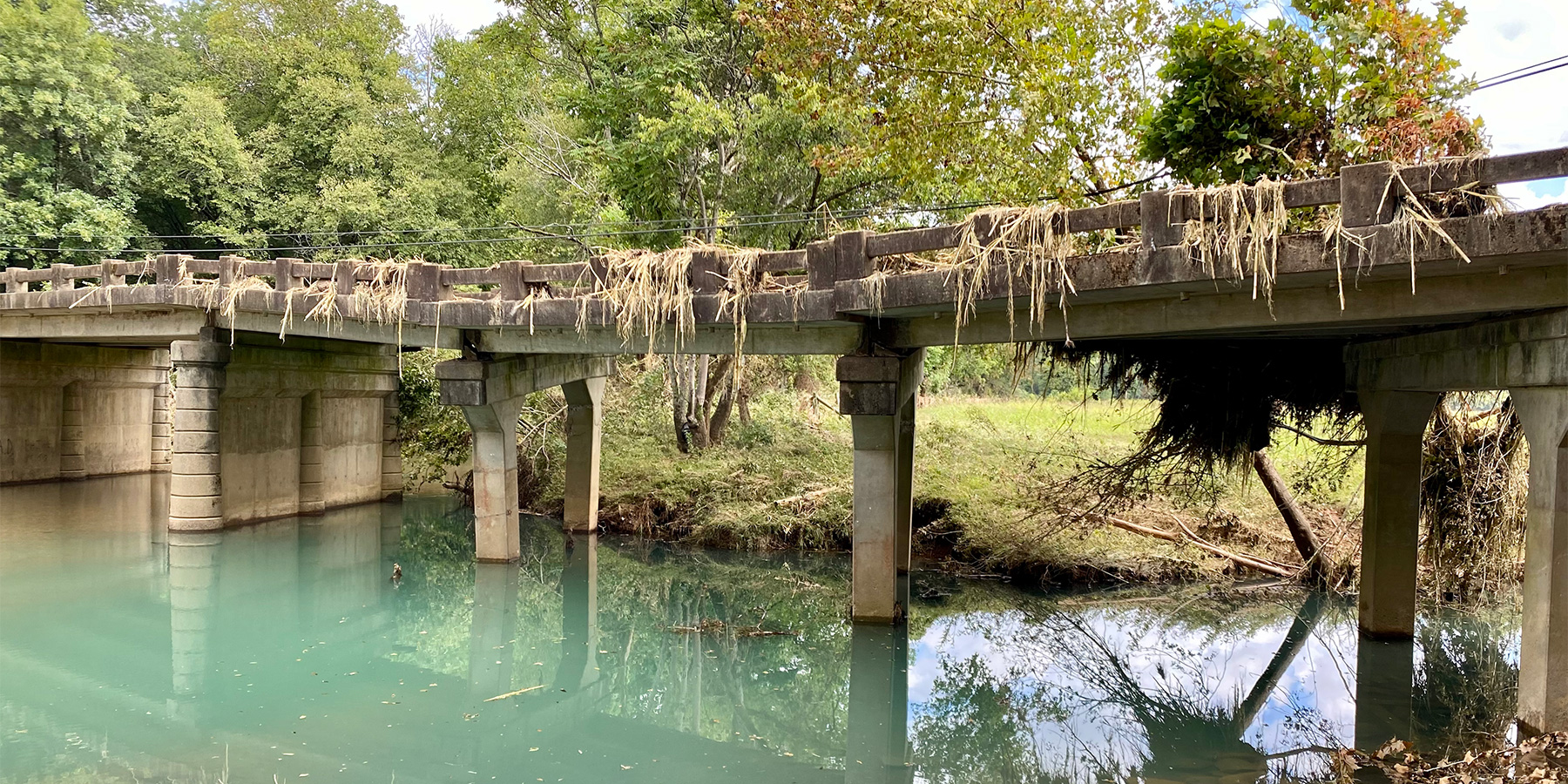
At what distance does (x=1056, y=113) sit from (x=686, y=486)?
29.5 feet

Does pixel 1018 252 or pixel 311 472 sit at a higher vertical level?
pixel 1018 252

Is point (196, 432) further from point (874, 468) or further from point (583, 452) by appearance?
point (874, 468)

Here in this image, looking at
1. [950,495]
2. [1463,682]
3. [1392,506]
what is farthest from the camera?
[950,495]

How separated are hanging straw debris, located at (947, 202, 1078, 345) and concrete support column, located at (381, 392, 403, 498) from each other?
1501cm

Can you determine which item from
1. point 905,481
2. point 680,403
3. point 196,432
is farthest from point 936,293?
point 196,432

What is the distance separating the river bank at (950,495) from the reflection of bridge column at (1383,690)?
8.91 ft

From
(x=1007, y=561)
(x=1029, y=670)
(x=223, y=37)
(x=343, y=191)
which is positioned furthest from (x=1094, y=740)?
(x=223, y=37)

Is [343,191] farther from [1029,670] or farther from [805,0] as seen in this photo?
[1029,670]

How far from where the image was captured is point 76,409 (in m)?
22.5

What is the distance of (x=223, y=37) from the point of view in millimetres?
31109

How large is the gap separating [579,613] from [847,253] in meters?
6.00

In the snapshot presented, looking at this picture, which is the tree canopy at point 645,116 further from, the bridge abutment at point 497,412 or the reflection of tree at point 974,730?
the reflection of tree at point 974,730

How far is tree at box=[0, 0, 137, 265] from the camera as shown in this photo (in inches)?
929

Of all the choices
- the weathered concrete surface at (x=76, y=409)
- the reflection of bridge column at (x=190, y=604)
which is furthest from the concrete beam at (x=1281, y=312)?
the weathered concrete surface at (x=76, y=409)
